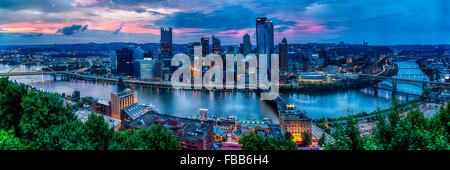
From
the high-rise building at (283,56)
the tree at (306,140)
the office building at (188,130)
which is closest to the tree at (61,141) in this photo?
the office building at (188,130)

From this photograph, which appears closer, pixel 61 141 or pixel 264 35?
pixel 61 141

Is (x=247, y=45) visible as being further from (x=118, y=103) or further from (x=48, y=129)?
(x=48, y=129)

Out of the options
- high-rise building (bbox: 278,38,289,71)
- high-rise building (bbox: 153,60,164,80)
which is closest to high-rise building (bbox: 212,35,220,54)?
high-rise building (bbox: 278,38,289,71)

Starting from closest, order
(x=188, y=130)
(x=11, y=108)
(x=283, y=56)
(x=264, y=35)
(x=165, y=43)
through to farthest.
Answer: (x=11, y=108)
(x=188, y=130)
(x=283, y=56)
(x=264, y=35)
(x=165, y=43)

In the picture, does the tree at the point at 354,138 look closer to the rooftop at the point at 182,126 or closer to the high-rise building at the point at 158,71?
the rooftop at the point at 182,126

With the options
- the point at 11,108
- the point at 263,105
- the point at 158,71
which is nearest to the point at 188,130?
the point at 11,108

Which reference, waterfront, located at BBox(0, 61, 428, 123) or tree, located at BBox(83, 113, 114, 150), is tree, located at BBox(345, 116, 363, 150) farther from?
waterfront, located at BBox(0, 61, 428, 123)
